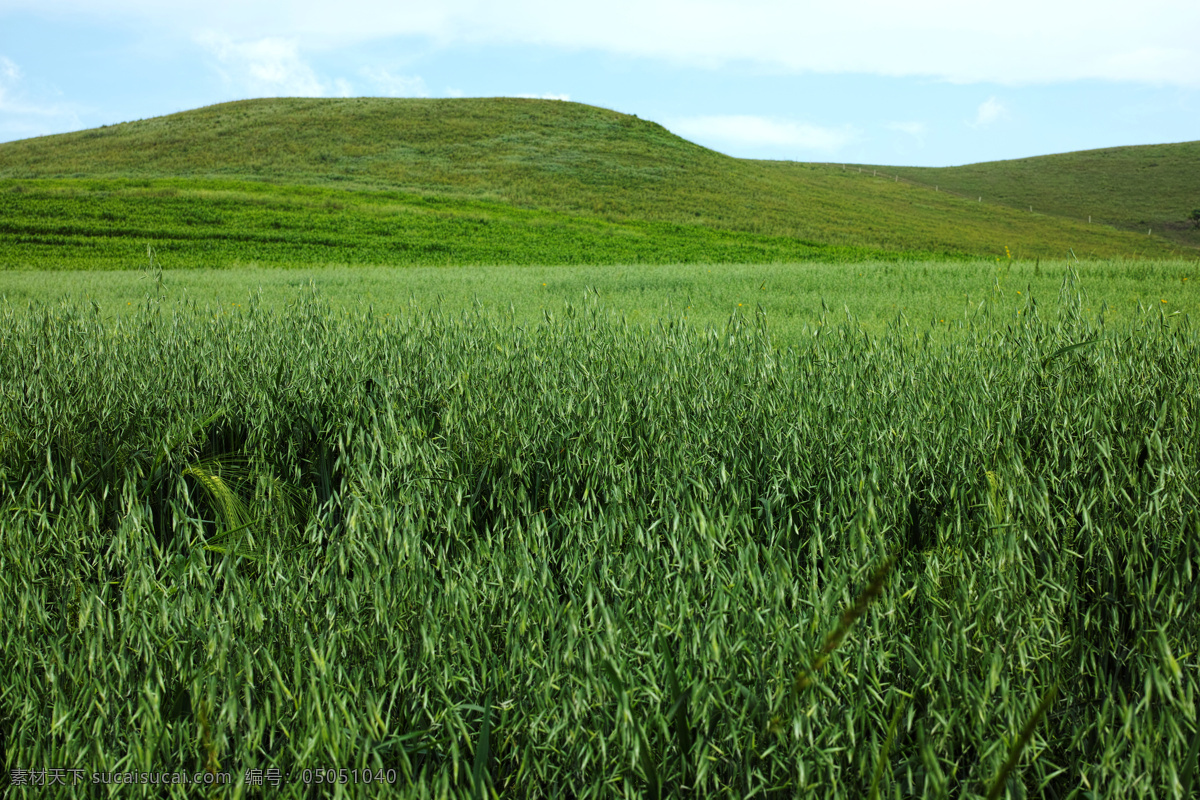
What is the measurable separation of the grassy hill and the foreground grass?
5.11m

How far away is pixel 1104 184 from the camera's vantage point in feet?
192

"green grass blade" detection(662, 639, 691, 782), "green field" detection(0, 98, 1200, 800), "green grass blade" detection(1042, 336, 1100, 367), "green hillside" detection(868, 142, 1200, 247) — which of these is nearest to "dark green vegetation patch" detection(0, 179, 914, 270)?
"green field" detection(0, 98, 1200, 800)

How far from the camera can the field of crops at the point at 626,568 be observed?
122 centimetres

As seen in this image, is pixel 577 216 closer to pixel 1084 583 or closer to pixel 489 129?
pixel 489 129

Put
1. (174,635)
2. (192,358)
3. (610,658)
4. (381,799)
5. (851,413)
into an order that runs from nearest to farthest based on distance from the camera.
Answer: (381,799) < (610,658) < (174,635) < (851,413) < (192,358)

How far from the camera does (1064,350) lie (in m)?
2.65

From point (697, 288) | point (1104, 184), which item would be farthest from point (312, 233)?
point (1104, 184)

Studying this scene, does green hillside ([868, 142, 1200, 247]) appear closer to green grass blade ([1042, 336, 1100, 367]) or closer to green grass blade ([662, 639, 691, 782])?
green grass blade ([1042, 336, 1100, 367])

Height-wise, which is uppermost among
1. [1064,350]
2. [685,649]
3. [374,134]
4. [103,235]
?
[374,134]

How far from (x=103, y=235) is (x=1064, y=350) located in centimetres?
2312

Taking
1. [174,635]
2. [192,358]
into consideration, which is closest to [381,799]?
[174,635]

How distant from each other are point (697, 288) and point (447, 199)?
77.0 feet

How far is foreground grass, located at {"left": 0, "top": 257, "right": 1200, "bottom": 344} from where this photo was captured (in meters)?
6.86

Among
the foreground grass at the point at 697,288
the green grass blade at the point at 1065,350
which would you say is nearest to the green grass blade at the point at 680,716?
the green grass blade at the point at 1065,350
